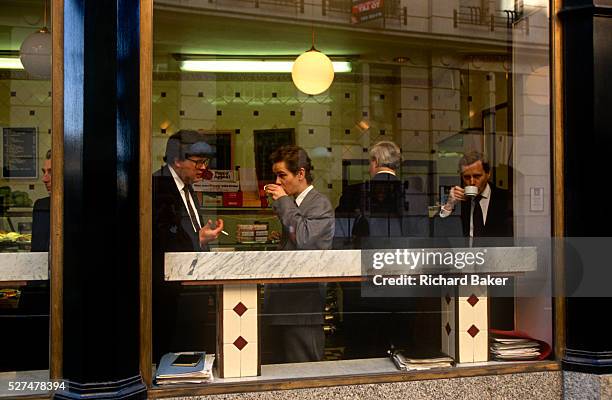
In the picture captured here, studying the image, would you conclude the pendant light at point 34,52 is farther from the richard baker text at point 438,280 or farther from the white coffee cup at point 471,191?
the white coffee cup at point 471,191

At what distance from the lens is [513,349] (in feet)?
13.8

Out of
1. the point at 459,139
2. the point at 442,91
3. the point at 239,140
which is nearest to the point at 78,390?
the point at 239,140

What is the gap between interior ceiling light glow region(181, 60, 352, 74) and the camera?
8.40m

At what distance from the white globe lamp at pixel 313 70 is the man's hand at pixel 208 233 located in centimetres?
338

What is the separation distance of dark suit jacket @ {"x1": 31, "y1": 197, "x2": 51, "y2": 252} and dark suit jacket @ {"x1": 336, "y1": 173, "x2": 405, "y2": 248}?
6.83ft

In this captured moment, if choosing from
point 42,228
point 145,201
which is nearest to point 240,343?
point 145,201

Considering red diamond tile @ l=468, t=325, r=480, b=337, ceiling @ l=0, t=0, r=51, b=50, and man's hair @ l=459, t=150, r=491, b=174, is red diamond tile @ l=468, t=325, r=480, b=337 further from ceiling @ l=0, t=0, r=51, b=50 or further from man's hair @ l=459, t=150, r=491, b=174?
ceiling @ l=0, t=0, r=51, b=50

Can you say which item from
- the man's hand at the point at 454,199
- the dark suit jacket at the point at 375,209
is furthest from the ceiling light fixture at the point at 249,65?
the man's hand at the point at 454,199

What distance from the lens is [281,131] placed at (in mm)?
8805

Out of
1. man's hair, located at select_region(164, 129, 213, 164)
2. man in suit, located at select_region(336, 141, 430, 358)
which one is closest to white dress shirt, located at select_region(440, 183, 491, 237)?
man in suit, located at select_region(336, 141, 430, 358)

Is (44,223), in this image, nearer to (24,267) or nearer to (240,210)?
(24,267)

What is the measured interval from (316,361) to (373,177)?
2537 millimetres

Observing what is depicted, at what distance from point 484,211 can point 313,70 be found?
10.9 ft

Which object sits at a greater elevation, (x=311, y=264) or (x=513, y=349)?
(x=311, y=264)
